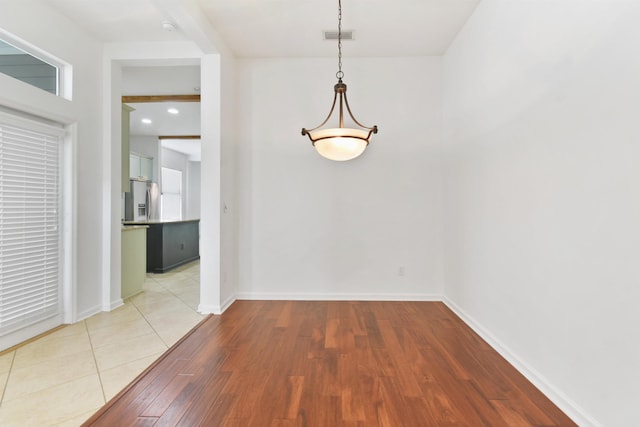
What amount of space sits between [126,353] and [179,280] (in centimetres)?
268

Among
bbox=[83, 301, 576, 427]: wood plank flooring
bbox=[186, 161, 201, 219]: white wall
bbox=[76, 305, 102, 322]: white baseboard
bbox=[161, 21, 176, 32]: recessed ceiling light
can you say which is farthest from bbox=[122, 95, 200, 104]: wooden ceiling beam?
bbox=[186, 161, 201, 219]: white wall

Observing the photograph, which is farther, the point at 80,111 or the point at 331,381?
the point at 80,111

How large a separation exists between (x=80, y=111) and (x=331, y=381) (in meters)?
3.48

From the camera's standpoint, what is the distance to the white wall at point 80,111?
8.88 ft

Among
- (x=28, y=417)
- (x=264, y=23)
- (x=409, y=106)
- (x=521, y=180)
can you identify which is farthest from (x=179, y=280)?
(x=521, y=180)

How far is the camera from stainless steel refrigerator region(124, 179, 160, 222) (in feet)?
22.0

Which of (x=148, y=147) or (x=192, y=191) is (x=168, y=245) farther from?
(x=192, y=191)

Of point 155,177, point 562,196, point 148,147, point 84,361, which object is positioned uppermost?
point 148,147

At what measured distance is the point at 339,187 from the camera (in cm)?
392

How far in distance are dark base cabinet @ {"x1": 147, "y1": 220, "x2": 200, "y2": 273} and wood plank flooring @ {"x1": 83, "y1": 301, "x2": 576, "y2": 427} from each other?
122 inches

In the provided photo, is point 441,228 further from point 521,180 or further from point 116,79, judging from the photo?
point 116,79

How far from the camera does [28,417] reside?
1.71 meters

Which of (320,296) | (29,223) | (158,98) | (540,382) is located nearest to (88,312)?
(29,223)

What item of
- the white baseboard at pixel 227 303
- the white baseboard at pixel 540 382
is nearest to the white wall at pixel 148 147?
the white baseboard at pixel 227 303
